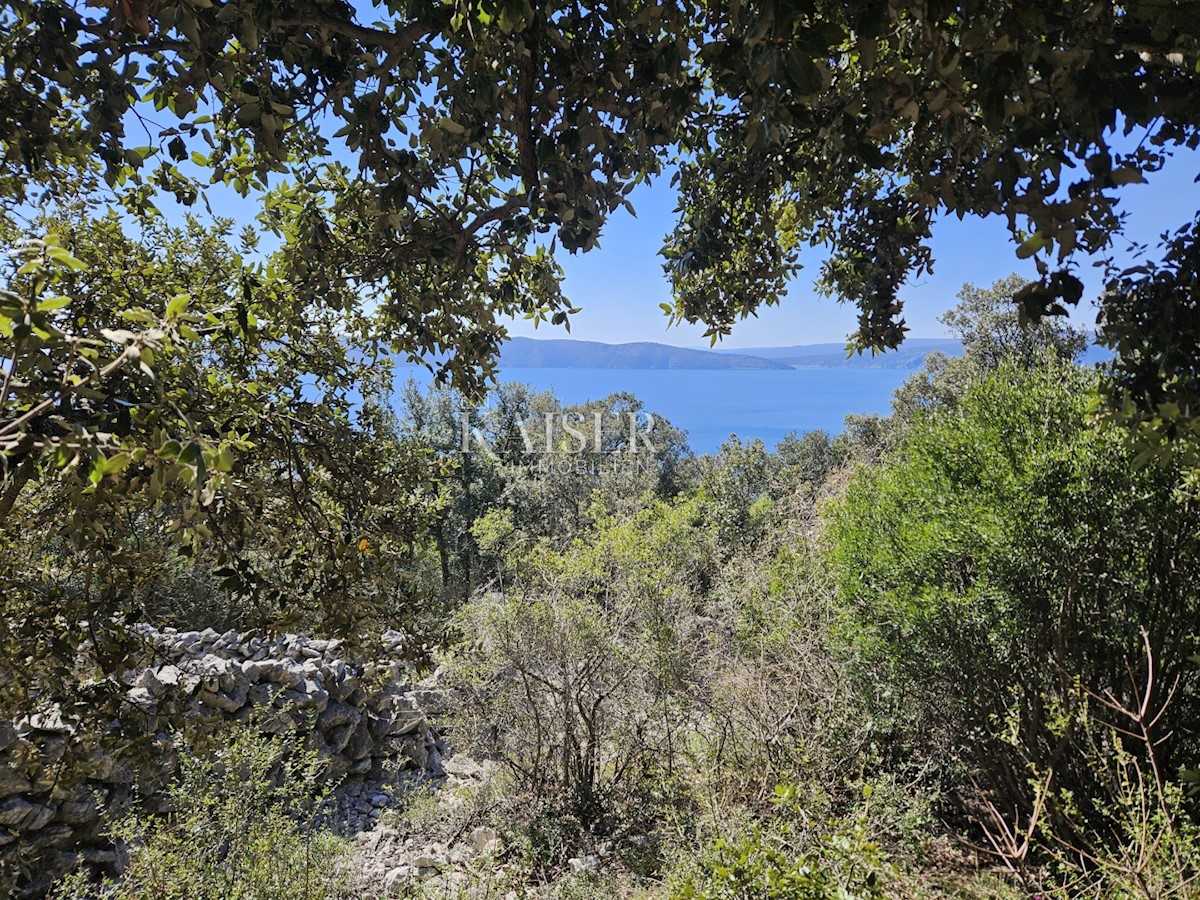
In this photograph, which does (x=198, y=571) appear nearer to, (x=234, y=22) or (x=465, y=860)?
(x=465, y=860)

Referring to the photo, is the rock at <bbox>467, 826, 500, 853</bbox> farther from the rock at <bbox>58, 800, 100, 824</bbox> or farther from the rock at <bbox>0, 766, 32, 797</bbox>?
the rock at <bbox>0, 766, 32, 797</bbox>

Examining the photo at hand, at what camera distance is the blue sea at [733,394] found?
2302cm

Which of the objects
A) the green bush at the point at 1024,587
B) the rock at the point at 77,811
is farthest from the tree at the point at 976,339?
the rock at the point at 77,811

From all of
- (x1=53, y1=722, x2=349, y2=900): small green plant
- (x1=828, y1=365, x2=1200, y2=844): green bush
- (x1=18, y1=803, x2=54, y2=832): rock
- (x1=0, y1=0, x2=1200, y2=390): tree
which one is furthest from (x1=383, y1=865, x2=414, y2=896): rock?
(x1=0, y1=0, x2=1200, y2=390): tree

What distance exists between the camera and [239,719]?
19.5 ft

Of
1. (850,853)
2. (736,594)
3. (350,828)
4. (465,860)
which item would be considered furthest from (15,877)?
(736,594)

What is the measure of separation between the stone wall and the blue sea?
3.74m

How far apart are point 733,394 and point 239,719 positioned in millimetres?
57063

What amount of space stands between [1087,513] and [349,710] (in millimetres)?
7535

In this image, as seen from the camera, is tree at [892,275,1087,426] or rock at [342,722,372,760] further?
tree at [892,275,1087,426]

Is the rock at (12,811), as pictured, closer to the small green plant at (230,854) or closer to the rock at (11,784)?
the rock at (11,784)

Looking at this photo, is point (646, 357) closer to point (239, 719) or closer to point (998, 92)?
point (239, 719)

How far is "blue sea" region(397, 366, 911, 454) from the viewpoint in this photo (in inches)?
906

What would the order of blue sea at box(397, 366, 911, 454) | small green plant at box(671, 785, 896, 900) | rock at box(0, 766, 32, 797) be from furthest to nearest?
blue sea at box(397, 366, 911, 454) < rock at box(0, 766, 32, 797) < small green plant at box(671, 785, 896, 900)
